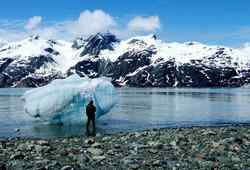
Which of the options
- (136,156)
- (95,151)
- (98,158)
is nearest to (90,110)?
(95,151)

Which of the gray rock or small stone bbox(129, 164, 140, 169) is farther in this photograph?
the gray rock

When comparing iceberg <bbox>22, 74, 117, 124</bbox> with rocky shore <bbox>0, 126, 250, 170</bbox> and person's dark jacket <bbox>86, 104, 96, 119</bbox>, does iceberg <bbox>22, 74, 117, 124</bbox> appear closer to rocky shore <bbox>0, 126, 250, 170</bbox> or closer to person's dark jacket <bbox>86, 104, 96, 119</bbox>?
person's dark jacket <bbox>86, 104, 96, 119</bbox>

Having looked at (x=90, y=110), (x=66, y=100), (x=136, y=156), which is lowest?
(x=136, y=156)

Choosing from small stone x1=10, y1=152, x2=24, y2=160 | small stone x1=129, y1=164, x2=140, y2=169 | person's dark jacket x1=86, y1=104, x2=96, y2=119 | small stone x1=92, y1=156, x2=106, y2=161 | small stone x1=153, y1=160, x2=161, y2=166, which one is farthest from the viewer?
person's dark jacket x1=86, y1=104, x2=96, y2=119

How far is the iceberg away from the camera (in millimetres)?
39906

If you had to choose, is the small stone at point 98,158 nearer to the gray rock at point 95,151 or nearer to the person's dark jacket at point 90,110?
the gray rock at point 95,151

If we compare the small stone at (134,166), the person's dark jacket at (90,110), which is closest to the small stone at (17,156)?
the small stone at (134,166)

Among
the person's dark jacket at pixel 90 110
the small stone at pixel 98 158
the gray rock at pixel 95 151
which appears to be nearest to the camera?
the small stone at pixel 98 158

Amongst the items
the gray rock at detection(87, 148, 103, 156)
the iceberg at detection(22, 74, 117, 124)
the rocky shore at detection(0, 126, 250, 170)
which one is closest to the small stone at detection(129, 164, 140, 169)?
the rocky shore at detection(0, 126, 250, 170)

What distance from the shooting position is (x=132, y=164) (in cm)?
1731

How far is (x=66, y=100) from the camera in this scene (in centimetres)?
3978

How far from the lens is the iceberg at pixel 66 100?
131ft

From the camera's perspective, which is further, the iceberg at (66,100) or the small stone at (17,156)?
the iceberg at (66,100)

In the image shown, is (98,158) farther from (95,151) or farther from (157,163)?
(157,163)
